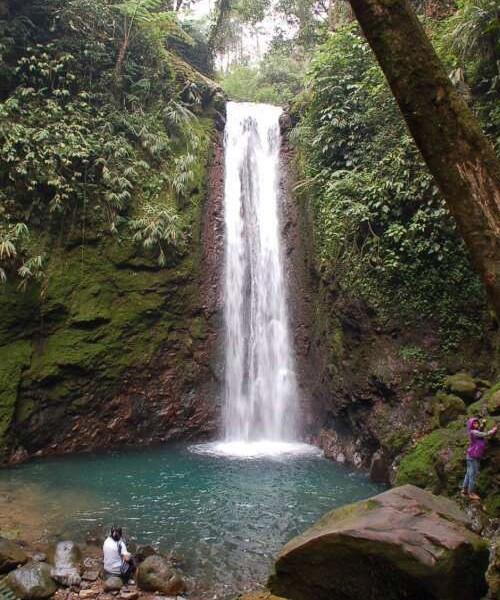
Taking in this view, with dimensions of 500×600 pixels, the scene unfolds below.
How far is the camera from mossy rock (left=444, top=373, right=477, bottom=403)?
9.34 metres

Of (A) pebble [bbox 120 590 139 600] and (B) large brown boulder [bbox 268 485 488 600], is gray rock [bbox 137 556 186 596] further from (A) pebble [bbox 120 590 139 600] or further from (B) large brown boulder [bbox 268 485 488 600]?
(B) large brown boulder [bbox 268 485 488 600]

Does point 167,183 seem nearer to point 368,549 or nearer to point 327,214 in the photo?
point 327,214

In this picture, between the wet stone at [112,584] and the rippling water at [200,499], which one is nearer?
the wet stone at [112,584]

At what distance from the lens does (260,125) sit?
17.8m

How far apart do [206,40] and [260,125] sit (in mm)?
5755

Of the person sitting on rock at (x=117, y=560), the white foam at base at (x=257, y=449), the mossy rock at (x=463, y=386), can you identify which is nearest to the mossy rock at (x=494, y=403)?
the mossy rock at (x=463, y=386)

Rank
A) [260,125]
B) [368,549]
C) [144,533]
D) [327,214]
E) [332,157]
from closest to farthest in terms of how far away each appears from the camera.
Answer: [368,549], [144,533], [327,214], [332,157], [260,125]

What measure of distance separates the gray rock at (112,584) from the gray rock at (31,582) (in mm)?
596

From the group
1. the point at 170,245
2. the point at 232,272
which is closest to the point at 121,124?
the point at 170,245

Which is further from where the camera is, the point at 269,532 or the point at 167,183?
the point at 167,183

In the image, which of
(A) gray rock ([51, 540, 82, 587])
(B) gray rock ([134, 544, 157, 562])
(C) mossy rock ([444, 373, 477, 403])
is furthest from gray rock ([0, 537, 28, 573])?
(C) mossy rock ([444, 373, 477, 403])

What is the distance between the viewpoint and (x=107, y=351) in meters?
12.5

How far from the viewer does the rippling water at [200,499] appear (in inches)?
273

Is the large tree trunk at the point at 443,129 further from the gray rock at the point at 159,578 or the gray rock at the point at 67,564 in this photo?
the gray rock at the point at 67,564
